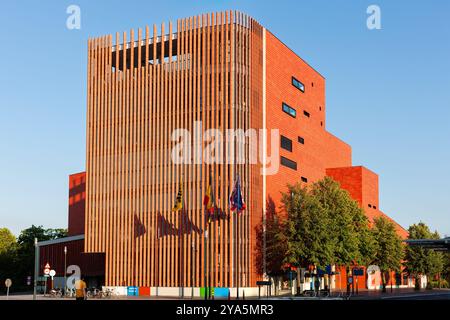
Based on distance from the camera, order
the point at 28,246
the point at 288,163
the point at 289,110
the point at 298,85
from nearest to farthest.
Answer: the point at 288,163, the point at 289,110, the point at 298,85, the point at 28,246

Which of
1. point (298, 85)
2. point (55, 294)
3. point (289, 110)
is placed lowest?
point (55, 294)

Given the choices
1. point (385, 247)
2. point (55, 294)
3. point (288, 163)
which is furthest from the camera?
point (385, 247)

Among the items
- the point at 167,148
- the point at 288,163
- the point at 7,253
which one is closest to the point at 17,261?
the point at 7,253

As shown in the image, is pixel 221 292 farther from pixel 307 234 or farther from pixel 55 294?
pixel 55 294

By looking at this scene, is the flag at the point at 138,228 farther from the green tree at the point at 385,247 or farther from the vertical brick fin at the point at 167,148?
the green tree at the point at 385,247

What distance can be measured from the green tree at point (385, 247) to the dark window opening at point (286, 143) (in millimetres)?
21262

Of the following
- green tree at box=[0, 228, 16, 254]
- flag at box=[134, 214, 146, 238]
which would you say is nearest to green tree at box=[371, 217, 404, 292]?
flag at box=[134, 214, 146, 238]

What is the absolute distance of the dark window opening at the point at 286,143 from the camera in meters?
91.7

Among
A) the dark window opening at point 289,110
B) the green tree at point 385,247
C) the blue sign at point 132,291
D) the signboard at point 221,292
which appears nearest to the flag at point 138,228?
the blue sign at point 132,291

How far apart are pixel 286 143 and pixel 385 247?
2646cm

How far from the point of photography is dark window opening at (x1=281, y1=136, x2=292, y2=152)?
91.7 meters

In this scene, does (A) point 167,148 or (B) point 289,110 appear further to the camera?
(B) point 289,110

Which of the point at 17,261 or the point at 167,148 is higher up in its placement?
the point at 167,148

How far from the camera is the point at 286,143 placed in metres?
93.0
